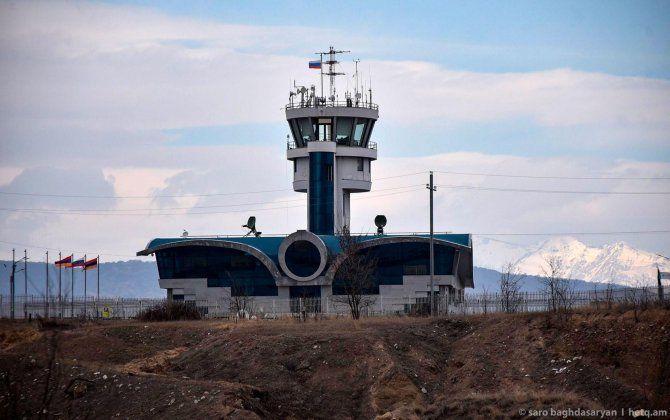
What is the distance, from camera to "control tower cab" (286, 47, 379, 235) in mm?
112750

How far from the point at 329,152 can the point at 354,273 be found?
22206mm

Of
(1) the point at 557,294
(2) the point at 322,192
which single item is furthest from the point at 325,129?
(1) the point at 557,294

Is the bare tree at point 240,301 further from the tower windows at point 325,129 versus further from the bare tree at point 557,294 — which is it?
the bare tree at point 557,294

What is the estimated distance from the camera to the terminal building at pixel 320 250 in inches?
4075

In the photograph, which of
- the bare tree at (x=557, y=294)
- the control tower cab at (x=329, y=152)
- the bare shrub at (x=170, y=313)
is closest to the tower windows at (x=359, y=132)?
the control tower cab at (x=329, y=152)

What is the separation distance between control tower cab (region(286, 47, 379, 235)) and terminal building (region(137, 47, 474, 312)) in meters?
0.09

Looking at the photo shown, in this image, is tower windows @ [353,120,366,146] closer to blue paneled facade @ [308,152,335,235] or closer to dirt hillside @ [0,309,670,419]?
blue paneled facade @ [308,152,335,235]

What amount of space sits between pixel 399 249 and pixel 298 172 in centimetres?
1559

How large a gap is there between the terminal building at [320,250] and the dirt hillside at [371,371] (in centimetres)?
3269

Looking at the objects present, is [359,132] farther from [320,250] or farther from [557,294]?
[557,294]

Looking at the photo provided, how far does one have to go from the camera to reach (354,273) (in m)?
92.5

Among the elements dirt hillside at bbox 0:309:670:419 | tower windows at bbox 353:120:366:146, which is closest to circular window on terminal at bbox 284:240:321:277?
tower windows at bbox 353:120:366:146

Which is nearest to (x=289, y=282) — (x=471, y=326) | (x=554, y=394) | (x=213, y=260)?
(x=213, y=260)

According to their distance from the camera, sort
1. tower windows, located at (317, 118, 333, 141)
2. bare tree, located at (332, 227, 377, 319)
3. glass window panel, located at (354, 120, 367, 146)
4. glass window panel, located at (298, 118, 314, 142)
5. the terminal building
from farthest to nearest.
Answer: glass window panel, located at (354, 120, 367, 146) < glass window panel, located at (298, 118, 314, 142) < tower windows, located at (317, 118, 333, 141) < the terminal building < bare tree, located at (332, 227, 377, 319)
